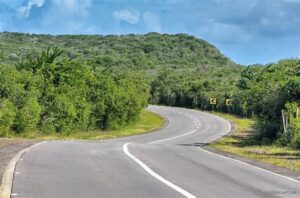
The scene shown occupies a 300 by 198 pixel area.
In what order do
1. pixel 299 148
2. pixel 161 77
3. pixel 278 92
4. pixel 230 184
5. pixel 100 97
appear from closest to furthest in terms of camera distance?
pixel 230 184 → pixel 299 148 → pixel 278 92 → pixel 100 97 → pixel 161 77

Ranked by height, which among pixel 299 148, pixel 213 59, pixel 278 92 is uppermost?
pixel 213 59

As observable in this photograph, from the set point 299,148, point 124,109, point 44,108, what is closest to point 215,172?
point 299,148

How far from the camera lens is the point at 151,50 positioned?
619 feet

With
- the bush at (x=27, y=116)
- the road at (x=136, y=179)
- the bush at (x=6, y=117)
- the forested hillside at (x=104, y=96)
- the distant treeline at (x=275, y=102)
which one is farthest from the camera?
the bush at (x=27, y=116)

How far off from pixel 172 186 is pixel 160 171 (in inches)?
130

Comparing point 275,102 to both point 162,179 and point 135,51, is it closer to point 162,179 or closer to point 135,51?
point 162,179

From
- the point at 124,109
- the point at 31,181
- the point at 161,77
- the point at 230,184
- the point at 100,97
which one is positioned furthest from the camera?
the point at 161,77

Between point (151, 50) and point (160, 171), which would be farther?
point (151, 50)

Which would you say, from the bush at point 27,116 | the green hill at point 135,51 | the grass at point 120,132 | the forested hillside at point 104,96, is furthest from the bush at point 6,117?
the green hill at point 135,51

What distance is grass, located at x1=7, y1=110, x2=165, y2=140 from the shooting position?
168 ft

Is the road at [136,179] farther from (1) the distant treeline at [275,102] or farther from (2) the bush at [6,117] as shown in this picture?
(2) the bush at [6,117]

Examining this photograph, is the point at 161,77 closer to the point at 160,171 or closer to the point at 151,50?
the point at 151,50

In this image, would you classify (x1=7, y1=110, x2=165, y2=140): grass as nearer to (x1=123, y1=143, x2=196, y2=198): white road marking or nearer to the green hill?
(x1=123, y1=143, x2=196, y2=198): white road marking

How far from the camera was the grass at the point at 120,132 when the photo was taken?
51.2 m
